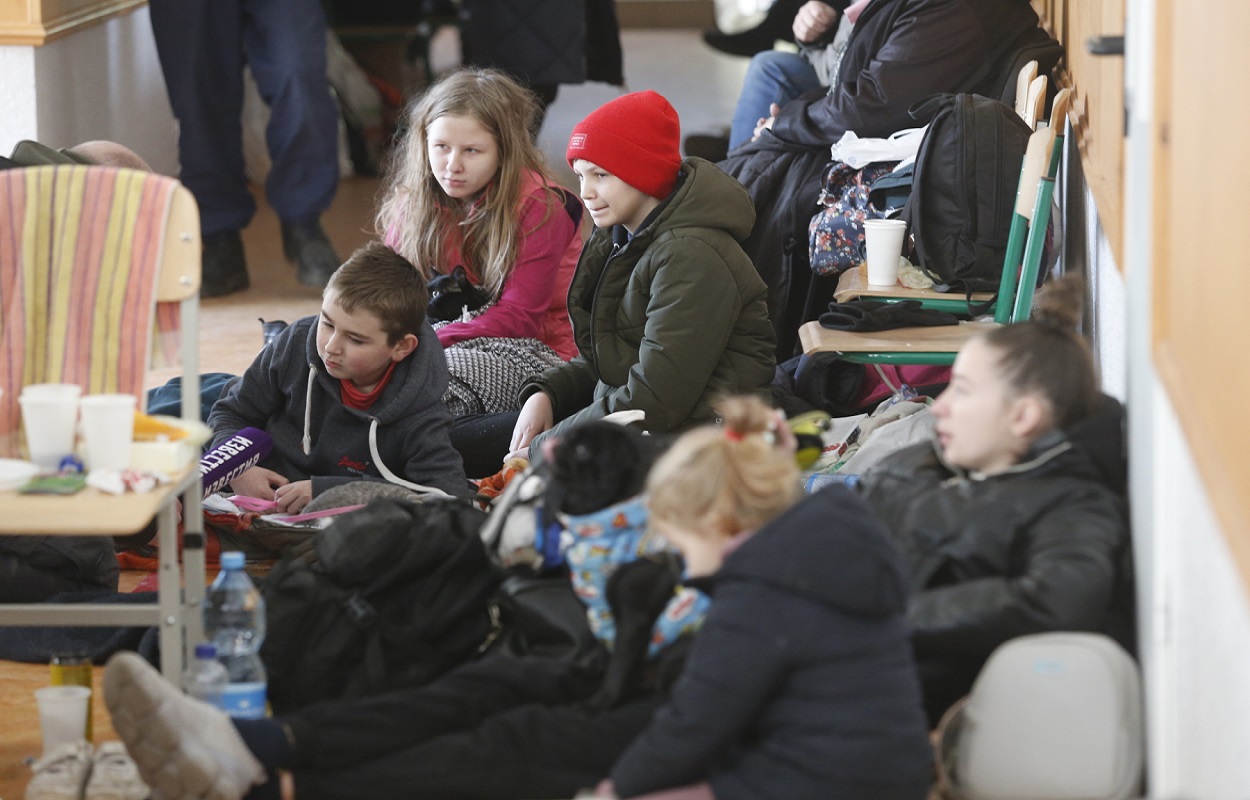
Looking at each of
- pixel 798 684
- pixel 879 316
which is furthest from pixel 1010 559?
pixel 879 316

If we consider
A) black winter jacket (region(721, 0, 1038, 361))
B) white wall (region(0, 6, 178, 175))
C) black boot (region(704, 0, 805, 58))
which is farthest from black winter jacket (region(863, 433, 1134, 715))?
black boot (region(704, 0, 805, 58))

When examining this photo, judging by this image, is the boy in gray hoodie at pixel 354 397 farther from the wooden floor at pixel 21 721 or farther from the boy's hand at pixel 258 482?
the wooden floor at pixel 21 721

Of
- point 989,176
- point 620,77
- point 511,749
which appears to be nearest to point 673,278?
point 989,176

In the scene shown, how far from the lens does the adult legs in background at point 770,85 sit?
546cm

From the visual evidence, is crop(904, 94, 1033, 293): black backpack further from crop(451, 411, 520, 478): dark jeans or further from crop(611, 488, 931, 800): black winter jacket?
crop(611, 488, 931, 800): black winter jacket

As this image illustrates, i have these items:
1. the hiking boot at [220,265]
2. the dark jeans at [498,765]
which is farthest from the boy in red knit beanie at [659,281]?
the hiking boot at [220,265]

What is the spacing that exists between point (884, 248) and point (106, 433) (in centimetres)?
196

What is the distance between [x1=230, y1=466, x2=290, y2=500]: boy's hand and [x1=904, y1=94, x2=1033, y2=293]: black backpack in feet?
4.84

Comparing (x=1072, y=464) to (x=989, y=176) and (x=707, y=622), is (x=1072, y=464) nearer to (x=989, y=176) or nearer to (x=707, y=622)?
(x=707, y=622)

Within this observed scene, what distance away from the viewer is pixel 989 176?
11.8 feet

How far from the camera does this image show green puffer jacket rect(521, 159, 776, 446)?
3180mm

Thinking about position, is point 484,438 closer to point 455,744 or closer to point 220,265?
point 455,744

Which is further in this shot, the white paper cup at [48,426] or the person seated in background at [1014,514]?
the white paper cup at [48,426]

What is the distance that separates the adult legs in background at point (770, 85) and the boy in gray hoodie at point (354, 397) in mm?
2412
